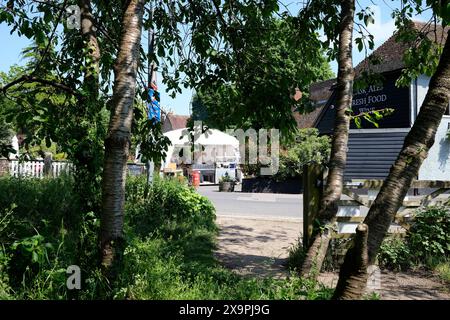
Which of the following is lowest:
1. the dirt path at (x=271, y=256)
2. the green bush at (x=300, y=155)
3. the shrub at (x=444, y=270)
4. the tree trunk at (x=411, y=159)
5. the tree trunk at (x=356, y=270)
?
the dirt path at (x=271, y=256)

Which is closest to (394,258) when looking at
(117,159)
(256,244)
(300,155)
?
(256,244)

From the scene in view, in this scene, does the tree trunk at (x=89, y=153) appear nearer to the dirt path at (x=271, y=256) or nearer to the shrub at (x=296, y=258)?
the dirt path at (x=271, y=256)

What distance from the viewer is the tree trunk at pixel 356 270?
6.54ft

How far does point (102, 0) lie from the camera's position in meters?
5.94

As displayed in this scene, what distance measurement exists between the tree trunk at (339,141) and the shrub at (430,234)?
1.96 meters

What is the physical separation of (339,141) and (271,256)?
2.73 meters

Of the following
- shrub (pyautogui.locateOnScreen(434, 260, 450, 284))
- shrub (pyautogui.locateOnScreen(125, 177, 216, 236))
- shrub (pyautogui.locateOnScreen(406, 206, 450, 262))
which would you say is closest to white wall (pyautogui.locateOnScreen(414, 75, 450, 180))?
shrub (pyautogui.locateOnScreen(125, 177, 216, 236))

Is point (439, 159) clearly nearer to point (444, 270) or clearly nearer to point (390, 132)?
point (390, 132)

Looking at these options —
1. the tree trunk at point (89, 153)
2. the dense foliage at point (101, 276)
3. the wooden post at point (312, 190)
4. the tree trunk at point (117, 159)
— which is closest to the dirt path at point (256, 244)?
the dense foliage at point (101, 276)

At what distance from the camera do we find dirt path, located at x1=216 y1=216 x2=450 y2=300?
521 centimetres

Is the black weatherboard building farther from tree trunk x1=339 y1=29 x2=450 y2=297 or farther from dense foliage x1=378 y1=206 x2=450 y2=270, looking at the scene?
tree trunk x1=339 y1=29 x2=450 y2=297
